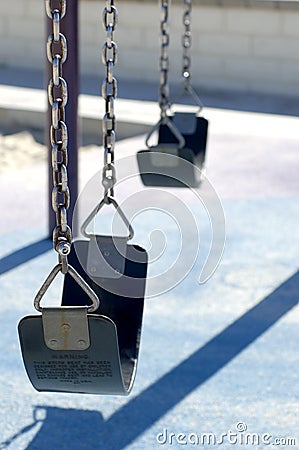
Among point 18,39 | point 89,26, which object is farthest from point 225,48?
point 18,39

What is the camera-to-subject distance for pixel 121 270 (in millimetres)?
2348

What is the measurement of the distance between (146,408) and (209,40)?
6.07 meters

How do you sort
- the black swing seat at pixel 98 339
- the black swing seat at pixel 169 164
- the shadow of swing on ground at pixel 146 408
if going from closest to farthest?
the black swing seat at pixel 98 339
the shadow of swing on ground at pixel 146 408
the black swing seat at pixel 169 164

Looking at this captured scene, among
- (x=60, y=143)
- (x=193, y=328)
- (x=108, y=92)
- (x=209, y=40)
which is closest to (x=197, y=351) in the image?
(x=193, y=328)

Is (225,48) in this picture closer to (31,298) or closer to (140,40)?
(140,40)

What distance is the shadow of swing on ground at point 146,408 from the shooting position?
2553mm

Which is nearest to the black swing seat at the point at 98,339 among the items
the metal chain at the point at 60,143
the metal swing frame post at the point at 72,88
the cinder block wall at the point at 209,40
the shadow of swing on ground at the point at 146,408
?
the metal chain at the point at 60,143

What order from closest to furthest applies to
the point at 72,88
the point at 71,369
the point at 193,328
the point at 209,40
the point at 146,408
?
the point at 71,369 → the point at 146,408 → the point at 193,328 → the point at 72,88 → the point at 209,40

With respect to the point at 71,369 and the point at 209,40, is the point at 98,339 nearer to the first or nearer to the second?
the point at 71,369

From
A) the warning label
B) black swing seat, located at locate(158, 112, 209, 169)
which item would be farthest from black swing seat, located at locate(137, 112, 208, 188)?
the warning label

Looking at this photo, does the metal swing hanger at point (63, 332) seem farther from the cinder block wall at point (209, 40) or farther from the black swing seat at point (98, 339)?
the cinder block wall at point (209, 40)

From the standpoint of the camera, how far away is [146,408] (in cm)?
272

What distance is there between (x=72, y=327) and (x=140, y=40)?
6889 mm

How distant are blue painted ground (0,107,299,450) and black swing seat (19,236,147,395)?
0.39m
